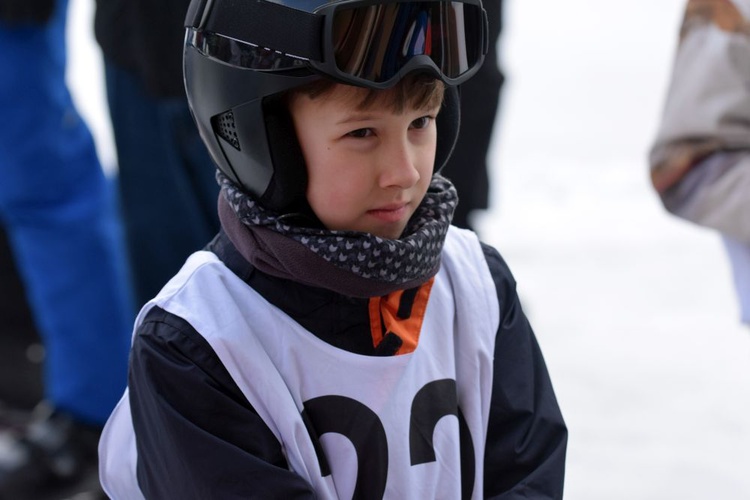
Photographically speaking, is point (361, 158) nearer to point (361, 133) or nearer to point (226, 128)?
point (361, 133)

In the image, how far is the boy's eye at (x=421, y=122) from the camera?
1.50m

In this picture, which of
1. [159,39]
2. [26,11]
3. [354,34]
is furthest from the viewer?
[26,11]

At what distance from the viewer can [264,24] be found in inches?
55.9

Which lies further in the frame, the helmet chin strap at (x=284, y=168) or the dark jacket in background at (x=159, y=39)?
the dark jacket in background at (x=159, y=39)

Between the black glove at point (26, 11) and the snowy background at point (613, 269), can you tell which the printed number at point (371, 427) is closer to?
the snowy background at point (613, 269)

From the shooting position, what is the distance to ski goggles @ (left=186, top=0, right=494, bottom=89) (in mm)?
1388

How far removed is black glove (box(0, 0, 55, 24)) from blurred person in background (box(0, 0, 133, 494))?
58 mm

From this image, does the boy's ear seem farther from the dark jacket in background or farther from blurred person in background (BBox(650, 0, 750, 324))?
the dark jacket in background

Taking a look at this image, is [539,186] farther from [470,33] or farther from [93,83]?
[470,33]

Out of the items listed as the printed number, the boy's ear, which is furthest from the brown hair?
the printed number

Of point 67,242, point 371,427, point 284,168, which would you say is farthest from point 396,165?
point 67,242

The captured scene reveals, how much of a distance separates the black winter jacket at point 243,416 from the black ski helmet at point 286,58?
0.15m

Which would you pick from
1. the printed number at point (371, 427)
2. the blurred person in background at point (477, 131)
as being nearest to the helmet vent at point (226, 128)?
the printed number at point (371, 427)

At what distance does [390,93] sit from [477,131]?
122 centimetres
